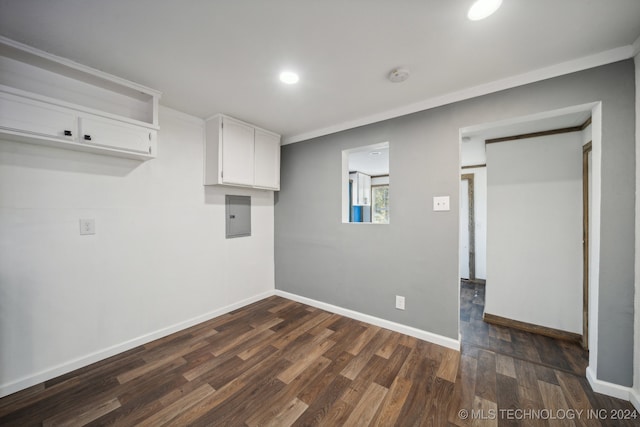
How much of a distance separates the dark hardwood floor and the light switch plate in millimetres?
1310

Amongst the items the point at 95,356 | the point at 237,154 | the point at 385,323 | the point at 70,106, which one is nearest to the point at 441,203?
the point at 385,323

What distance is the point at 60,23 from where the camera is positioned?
1.37 m

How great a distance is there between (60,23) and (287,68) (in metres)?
1.32

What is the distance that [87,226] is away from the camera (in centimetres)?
198

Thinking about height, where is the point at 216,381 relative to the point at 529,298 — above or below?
below

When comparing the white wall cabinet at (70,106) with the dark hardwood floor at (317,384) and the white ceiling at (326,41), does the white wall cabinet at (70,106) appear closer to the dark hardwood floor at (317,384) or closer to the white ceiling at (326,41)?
the white ceiling at (326,41)

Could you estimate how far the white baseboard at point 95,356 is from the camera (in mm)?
1688

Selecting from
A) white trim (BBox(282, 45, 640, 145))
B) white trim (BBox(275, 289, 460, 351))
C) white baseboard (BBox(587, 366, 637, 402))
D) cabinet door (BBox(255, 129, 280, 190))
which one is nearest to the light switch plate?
white trim (BBox(282, 45, 640, 145))

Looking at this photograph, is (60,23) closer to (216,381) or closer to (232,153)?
(232,153)

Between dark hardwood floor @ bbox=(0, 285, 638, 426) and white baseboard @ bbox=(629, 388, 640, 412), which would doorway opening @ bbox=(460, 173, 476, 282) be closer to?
dark hardwood floor @ bbox=(0, 285, 638, 426)

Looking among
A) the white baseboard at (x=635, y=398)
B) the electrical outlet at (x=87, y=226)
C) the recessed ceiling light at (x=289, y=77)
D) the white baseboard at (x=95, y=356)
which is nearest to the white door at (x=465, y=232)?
the white baseboard at (x=635, y=398)

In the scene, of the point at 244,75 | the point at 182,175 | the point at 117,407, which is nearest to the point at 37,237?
the point at 182,175

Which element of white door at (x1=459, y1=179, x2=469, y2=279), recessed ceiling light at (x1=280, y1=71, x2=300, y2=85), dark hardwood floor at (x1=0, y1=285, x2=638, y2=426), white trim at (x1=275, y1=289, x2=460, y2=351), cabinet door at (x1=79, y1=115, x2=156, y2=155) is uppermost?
recessed ceiling light at (x1=280, y1=71, x2=300, y2=85)

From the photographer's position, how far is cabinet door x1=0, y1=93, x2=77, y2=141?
58.5 inches
